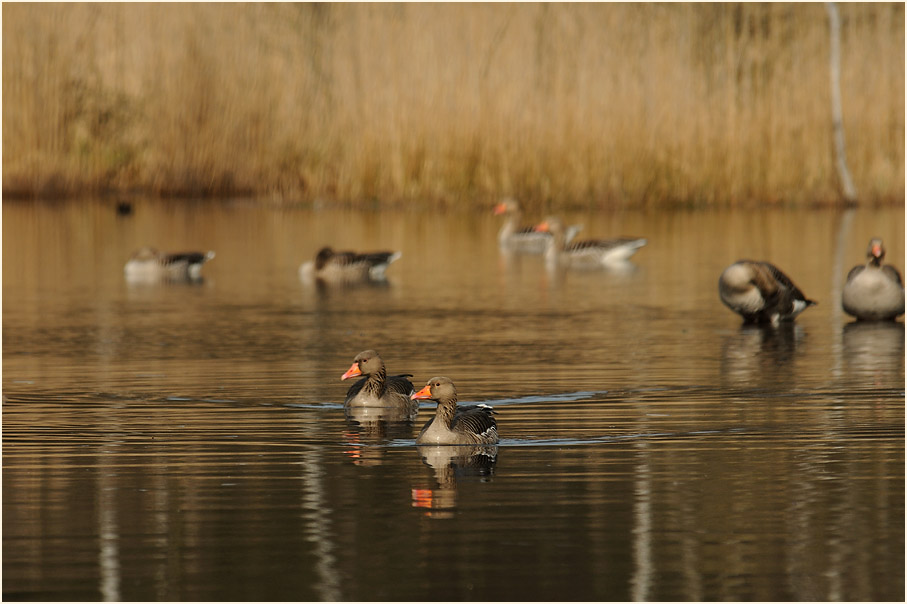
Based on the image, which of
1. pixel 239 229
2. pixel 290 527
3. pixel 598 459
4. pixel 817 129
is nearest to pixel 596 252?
pixel 239 229

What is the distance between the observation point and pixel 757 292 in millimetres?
13727

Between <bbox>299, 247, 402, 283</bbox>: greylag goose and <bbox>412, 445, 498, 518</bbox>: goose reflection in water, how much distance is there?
9.40 metres

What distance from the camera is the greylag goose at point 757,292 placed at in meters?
13.6

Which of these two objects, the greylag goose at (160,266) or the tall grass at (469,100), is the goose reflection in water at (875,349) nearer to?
the greylag goose at (160,266)

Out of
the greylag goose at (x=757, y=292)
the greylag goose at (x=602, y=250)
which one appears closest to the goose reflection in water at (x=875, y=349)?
the greylag goose at (x=757, y=292)

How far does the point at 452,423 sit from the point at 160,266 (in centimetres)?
1016

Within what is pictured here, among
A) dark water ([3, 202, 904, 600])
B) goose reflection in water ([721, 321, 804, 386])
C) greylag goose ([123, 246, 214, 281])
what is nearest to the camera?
dark water ([3, 202, 904, 600])

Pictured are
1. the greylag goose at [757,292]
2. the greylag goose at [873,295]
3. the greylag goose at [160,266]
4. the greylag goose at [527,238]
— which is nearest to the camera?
the greylag goose at [757,292]

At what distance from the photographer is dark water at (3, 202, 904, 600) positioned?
236 inches

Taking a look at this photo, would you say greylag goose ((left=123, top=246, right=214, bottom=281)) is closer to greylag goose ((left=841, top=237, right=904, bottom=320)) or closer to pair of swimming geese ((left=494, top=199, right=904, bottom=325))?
pair of swimming geese ((left=494, top=199, right=904, bottom=325))

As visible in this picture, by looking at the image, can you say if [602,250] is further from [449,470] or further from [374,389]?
[449,470]

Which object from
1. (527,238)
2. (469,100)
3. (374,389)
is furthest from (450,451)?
(469,100)

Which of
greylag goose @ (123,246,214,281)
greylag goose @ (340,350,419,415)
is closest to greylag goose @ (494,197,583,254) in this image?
greylag goose @ (123,246,214,281)

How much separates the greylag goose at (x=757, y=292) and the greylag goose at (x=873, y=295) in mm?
434
